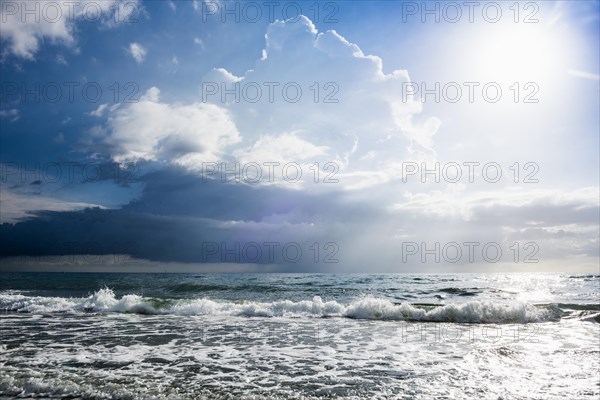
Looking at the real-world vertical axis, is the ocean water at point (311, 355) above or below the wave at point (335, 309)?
above

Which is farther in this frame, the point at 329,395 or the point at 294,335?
the point at 294,335

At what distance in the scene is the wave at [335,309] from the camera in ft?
73.2

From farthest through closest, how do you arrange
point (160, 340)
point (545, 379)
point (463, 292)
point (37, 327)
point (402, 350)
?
point (463, 292), point (37, 327), point (160, 340), point (402, 350), point (545, 379)

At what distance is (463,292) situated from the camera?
40844mm

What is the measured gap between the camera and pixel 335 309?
24.2 m

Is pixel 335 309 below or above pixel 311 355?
below

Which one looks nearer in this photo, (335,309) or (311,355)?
(311,355)

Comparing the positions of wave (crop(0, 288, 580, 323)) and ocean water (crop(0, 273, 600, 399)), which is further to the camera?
wave (crop(0, 288, 580, 323))

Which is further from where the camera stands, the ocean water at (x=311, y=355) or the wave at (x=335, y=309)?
the wave at (x=335, y=309)

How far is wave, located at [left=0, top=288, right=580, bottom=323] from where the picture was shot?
2231 centimetres

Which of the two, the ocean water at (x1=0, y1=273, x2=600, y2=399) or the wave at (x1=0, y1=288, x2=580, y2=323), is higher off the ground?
the ocean water at (x1=0, y1=273, x2=600, y2=399)

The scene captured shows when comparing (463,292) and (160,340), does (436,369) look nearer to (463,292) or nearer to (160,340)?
(160,340)

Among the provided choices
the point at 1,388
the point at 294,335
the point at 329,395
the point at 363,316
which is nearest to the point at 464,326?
the point at 363,316

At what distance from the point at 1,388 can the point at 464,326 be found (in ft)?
64.6
